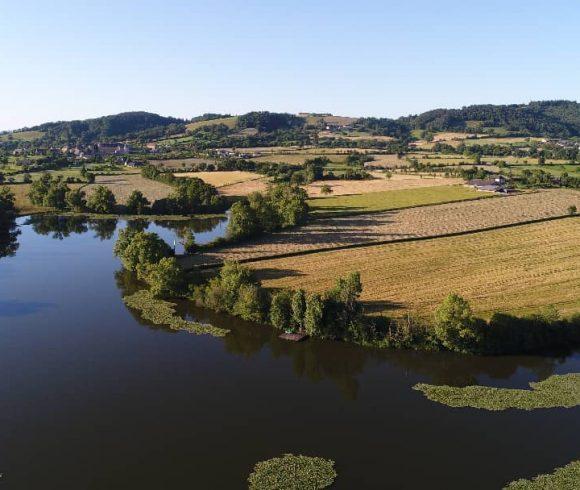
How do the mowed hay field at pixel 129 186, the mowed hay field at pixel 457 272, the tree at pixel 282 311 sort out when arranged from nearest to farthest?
the tree at pixel 282 311, the mowed hay field at pixel 457 272, the mowed hay field at pixel 129 186

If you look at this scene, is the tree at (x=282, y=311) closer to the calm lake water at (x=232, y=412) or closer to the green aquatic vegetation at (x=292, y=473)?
the calm lake water at (x=232, y=412)

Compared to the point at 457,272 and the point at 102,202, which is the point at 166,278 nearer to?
the point at 457,272

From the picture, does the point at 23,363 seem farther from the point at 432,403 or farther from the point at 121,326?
the point at 432,403

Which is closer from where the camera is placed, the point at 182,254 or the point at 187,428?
the point at 187,428

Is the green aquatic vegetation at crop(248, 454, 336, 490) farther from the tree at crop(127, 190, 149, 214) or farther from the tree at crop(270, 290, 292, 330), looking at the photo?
the tree at crop(127, 190, 149, 214)

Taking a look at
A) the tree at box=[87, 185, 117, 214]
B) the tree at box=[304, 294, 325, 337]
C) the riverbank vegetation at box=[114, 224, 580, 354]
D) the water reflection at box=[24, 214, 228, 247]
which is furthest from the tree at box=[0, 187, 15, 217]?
the tree at box=[304, 294, 325, 337]

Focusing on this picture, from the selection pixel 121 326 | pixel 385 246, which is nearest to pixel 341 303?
pixel 121 326

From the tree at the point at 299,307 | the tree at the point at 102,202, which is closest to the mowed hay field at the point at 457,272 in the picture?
the tree at the point at 299,307
